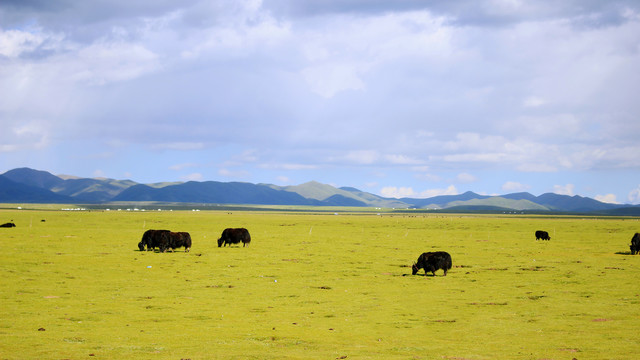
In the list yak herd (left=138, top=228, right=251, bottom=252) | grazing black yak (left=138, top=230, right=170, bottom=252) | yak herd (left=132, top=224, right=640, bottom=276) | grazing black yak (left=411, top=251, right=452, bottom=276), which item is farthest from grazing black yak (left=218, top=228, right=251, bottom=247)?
grazing black yak (left=411, top=251, right=452, bottom=276)

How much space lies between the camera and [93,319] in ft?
59.8

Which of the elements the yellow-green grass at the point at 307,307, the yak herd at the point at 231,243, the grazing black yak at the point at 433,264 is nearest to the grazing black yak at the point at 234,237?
the yak herd at the point at 231,243

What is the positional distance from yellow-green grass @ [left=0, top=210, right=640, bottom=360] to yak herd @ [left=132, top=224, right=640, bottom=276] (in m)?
0.88

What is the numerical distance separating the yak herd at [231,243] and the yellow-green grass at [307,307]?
0.88 m

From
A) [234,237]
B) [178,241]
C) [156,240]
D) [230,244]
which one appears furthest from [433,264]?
[230,244]

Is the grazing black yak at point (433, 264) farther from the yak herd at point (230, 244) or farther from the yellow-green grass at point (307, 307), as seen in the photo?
the yellow-green grass at point (307, 307)

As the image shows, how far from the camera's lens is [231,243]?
4734cm

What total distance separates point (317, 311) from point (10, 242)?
3376 centimetres

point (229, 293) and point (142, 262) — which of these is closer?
point (229, 293)

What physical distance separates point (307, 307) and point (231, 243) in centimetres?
2698

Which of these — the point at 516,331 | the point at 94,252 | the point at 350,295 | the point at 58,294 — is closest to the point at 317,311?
the point at 350,295

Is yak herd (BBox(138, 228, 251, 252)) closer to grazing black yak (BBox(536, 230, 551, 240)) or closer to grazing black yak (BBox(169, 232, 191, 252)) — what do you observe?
grazing black yak (BBox(169, 232, 191, 252))

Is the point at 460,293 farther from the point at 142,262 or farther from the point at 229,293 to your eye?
the point at 142,262

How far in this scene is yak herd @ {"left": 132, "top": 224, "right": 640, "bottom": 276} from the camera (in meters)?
30.8
